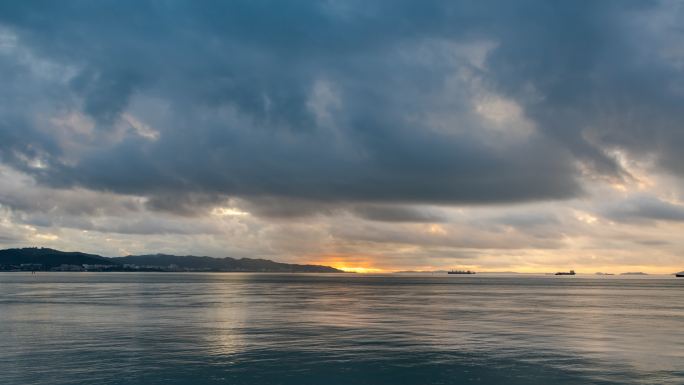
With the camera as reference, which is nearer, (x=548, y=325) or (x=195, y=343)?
(x=195, y=343)

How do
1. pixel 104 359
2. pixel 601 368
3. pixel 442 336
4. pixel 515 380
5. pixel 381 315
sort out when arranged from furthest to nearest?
pixel 381 315 < pixel 442 336 < pixel 104 359 < pixel 601 368 < pixel 515 380

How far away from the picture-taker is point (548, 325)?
73750 mm

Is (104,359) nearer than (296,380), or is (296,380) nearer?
(296,380)

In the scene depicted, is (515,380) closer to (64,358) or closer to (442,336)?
(442,336)

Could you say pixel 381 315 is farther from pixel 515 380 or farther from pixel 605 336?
pixel 515 380

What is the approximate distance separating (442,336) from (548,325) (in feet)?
63.0

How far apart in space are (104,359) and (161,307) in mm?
57304

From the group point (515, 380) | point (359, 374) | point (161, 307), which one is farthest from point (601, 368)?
point (161, 307)

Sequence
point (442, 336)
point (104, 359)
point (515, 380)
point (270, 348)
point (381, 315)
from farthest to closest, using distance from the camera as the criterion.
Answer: point (381, 315)
point (442, 336)
point (270, 348)
point (104, 359)
point (515, 380)

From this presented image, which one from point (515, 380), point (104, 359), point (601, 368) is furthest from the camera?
point (104, 359)

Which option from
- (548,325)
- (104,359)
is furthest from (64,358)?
(548,325)

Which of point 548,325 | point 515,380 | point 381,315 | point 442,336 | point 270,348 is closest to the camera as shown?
point 515,380

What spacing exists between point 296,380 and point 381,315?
48665mm

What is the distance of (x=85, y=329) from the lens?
6762cm
